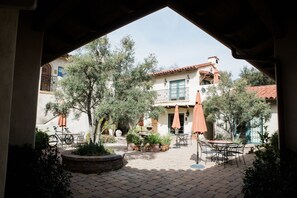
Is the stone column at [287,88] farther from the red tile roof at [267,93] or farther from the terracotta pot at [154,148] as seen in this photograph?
the red tile roof at [267,93]

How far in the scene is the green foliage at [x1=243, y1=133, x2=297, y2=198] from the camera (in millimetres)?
2733

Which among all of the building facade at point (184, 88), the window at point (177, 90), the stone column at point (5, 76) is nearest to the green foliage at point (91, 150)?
the stone column at point (5, 76)

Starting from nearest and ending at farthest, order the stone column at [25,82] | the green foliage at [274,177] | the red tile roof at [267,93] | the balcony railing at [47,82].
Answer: the green foliage at [274,177] → the stone column at [25,82] → the red tile roof at [267,93] → the balcony railing at [47,82]

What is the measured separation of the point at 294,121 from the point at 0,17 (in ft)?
12.9

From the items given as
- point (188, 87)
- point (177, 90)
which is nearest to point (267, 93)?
point (188, 87)

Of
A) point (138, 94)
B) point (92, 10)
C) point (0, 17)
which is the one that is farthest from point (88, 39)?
point (138, 94)

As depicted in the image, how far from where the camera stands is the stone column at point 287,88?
3414 millimetres

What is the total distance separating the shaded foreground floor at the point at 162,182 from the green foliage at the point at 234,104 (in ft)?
14.1

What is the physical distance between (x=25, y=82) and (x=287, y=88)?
15.1 feet

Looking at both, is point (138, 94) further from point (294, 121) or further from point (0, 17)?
point (0, 17)

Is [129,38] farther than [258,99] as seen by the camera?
No

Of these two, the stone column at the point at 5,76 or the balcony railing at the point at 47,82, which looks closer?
the stone column at the point at 5,76

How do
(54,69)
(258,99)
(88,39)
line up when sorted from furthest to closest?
1. (54,69)
2. (258,99)
3. (88,39)

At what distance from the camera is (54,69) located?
685 inches
